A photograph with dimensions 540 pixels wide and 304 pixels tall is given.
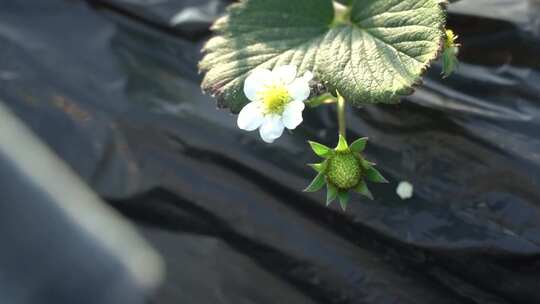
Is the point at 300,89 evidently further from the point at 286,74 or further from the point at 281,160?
the point at 281,160

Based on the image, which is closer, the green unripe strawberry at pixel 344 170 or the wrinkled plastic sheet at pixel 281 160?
the green unripe strawberry at pixel 344 170

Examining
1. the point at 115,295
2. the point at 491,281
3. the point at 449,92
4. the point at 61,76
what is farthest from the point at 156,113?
the point at 491,281

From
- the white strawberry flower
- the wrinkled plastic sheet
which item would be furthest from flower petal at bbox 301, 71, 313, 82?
the wrinkled plastic sheet

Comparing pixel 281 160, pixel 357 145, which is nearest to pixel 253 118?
pixel 357 145

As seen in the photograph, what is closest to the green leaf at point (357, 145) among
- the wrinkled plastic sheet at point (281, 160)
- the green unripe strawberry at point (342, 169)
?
the green unripe strawberry at point (342, 169)

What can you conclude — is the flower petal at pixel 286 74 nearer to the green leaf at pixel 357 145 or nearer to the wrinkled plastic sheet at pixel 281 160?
the green leaf at pixel 357 145

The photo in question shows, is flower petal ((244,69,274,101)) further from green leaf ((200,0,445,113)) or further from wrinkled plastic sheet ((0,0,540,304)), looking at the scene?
wrinkled plastic sheet ((0,0,540,304))
